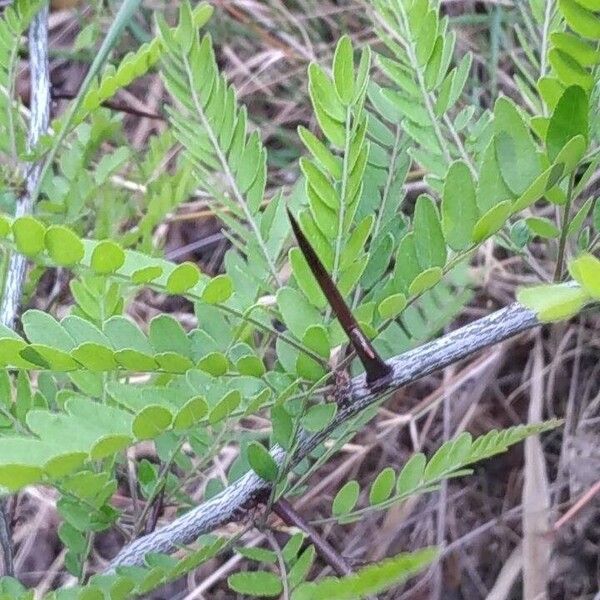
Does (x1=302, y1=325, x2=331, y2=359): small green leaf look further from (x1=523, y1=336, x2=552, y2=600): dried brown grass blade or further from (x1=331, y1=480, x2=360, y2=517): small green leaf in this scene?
(x1=523, y1=336, x2=552, y2=600): dried brown grass blade

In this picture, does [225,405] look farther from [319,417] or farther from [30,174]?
[30,174]

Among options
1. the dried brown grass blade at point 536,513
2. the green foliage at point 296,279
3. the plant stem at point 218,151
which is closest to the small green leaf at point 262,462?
the green foliage at point 296,279

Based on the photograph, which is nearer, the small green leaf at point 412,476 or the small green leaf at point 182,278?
the small green leaf at point 182,278

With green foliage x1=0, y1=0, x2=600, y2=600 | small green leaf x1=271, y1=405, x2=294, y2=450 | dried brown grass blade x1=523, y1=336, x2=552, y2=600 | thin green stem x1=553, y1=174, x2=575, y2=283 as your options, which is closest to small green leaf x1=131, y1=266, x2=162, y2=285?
green foliage x1=0, y1=0, x2=600, y2=600

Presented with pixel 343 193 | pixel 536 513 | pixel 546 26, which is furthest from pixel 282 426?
pixel 536 513

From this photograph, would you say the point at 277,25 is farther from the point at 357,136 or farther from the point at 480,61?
the point at 357,136

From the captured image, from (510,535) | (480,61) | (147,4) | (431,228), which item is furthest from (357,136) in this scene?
(147,4)

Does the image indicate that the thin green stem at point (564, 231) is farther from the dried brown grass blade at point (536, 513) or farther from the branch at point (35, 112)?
the dried brown grass blade at point (536, 513)
